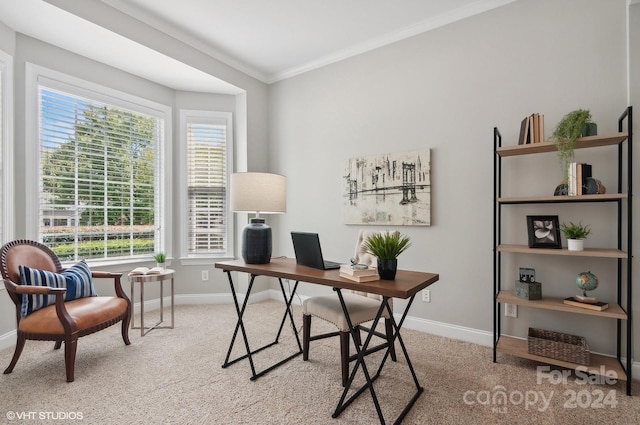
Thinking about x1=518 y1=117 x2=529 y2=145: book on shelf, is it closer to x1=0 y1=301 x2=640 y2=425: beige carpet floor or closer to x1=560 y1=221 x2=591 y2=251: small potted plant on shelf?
x1=560 y1=221 x2=591 y2=251: small potted plant on shelf

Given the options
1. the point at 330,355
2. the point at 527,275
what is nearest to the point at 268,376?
the point at 330,355

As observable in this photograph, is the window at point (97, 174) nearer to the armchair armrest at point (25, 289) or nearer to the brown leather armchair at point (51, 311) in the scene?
the brown leather armchair at point (51, 311)

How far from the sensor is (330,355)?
257cm

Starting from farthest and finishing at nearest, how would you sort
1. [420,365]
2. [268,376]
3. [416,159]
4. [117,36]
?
[416,159]
[117,36]
[420,365]
[268,376]

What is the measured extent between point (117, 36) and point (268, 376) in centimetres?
313

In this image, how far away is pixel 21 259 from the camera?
247cm

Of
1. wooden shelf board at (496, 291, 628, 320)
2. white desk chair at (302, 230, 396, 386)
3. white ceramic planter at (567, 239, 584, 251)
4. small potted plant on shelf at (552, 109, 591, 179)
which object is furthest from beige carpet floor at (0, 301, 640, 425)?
small potted plant on shelf at (552, 109, 591, 179)

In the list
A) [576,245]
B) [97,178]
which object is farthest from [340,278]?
[97,178]

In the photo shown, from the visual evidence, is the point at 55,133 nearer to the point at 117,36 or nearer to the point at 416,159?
the point at 117,36

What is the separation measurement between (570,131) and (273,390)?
8.48 feet

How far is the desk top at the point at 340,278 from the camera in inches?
62.6

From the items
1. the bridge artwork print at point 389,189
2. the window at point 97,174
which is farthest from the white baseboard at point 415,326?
the bridge artwork print at point 389,189

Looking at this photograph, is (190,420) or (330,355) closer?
(190,420)

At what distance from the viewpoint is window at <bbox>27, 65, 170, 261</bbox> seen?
3111 mm
